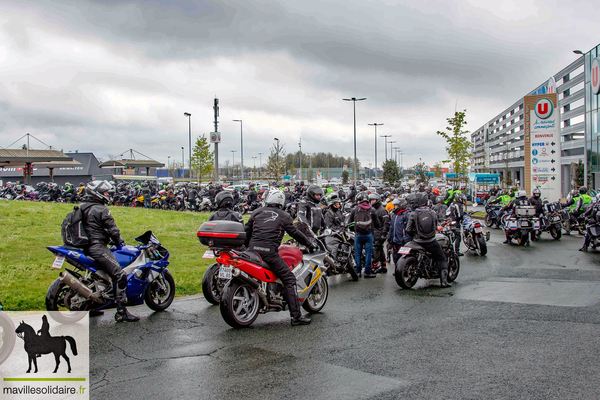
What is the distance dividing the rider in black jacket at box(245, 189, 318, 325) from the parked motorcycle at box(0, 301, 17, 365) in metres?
2.82

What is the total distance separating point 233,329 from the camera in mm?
6281

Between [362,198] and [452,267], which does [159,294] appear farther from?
[452,267]

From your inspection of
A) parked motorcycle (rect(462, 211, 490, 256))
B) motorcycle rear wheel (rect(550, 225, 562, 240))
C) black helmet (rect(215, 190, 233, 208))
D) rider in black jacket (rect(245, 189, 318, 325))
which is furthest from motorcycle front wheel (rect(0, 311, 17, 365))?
motorcycle rear wheel (rect(550, 225, 562, 240))

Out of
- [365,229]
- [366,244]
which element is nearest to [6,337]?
[365,229]

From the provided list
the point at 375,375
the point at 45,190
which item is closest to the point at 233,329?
the point at 375,375

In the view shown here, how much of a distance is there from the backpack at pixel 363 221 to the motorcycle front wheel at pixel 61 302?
569 centimetres

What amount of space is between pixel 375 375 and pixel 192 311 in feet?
11.9

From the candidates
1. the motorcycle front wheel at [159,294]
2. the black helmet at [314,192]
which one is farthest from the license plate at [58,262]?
the black helmet at [314,192]

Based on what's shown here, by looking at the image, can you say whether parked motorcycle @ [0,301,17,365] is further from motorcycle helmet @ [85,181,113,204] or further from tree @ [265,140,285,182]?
tree @ [265,140,285,182]

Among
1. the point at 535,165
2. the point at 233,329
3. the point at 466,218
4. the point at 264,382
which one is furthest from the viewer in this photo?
the point at 535,165

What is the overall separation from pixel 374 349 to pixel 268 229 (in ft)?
6.67

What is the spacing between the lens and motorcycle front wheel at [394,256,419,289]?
8945mm

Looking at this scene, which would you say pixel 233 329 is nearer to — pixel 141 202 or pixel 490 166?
pixel 141 202

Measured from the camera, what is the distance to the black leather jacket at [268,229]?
634 centimetres
